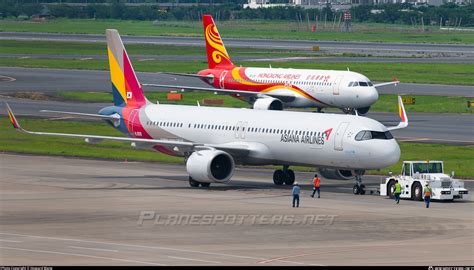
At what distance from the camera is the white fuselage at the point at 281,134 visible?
202 feet

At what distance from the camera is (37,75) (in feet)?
488

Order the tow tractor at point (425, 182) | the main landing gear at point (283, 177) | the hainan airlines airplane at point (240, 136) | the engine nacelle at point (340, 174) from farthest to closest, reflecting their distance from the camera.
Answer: the main landing gear at point (283, 177) < the engine nacelle at point (340, 174) < the hainan airlines airplane at point (240, 136) < the tow tractor at point (425, 182)

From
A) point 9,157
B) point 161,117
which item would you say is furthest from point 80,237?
point 9,157

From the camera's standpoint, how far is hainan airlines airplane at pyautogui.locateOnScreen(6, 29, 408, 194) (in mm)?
61938

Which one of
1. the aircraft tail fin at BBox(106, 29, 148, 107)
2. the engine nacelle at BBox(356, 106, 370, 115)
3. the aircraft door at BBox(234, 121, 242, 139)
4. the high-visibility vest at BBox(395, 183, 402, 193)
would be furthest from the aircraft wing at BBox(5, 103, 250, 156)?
the engine nacelle at BBox(356, 106, 370, 115)

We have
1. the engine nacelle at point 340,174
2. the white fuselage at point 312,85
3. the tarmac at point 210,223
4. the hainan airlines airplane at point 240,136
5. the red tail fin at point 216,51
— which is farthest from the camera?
the red tail fin at point 216,51

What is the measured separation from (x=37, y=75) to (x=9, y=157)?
7024 cm

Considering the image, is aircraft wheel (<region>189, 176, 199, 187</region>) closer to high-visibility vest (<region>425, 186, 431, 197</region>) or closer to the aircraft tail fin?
the aircraft tail fin

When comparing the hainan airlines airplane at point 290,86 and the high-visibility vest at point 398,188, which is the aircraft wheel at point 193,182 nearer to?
the high-visibility vest at point 398,188

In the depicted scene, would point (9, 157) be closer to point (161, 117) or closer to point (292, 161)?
point (161, 117)

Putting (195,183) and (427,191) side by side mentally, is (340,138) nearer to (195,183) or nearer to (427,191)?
(427,191)

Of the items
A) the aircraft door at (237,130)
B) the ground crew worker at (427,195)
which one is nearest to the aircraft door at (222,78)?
the aircraft door at (237,130)

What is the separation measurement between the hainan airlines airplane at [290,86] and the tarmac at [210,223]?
3062 centimetres

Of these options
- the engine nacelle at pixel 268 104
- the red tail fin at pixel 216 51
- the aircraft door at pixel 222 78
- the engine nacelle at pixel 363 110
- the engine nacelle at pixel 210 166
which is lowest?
the engine nacelle at pixel 363 110
